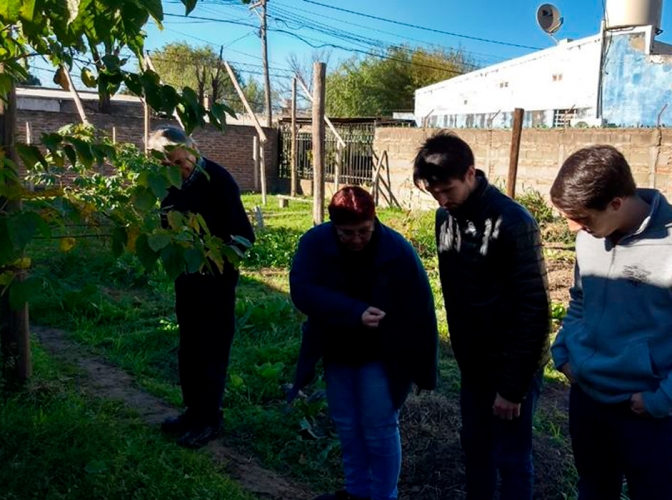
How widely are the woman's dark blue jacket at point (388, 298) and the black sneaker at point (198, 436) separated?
1155 mm

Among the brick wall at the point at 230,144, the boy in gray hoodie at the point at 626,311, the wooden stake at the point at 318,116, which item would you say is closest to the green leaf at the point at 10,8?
the boy in gray hoodie at the point at 626,311

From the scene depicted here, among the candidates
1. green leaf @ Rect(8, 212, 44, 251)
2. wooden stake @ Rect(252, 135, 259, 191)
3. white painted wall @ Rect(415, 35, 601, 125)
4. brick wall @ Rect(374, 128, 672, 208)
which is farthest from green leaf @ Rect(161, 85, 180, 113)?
white painted wall @ Rect(415, 35, 601, 125)

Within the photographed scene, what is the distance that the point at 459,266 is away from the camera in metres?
2.38

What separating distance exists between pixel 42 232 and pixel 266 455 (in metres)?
2.18

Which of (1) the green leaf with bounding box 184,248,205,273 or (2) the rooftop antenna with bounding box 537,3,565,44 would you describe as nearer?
(1) the green leaf with bounding box 184,248,205,273

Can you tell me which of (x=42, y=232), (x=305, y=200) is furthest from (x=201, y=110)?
(x=305, y=200)

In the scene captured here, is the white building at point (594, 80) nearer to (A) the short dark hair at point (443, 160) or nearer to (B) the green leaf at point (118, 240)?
(A) the short dark hair at point (443, 160)

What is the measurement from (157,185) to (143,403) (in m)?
2.58

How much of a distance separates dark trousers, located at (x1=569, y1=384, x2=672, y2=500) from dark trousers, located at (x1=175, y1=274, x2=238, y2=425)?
1885mm

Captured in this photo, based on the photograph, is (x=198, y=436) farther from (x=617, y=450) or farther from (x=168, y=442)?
(x=617, y=450)

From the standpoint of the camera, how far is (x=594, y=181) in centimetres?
184

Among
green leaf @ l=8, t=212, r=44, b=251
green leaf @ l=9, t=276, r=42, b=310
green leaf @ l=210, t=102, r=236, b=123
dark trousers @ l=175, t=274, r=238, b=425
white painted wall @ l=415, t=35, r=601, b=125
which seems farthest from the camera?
white painted wall @ l=415, t=35, r=601, b=125

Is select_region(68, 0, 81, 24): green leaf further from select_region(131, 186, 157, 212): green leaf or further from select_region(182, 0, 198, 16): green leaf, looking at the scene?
select_region(131, 186, 157, 212): green leaf

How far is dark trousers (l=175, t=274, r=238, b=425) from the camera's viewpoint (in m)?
3.31
